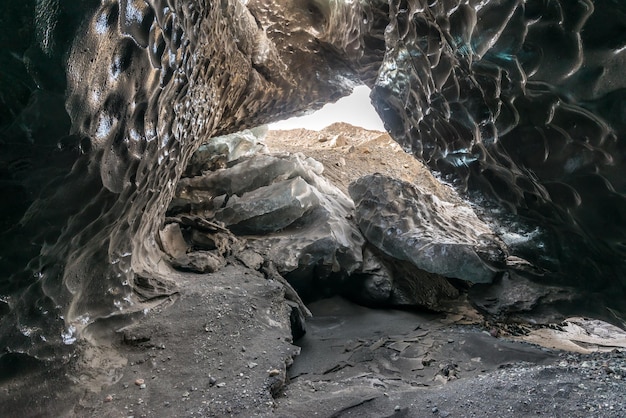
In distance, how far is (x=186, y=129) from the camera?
2.65m

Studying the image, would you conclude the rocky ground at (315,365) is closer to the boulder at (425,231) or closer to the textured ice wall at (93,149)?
the textured ice wall at (93,149)

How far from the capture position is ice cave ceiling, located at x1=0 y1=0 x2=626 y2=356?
1.44 meters

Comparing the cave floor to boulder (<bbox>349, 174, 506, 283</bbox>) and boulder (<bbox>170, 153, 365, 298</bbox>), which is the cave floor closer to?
boulder (<bbox>349, 174, 506, 283</bbox>)

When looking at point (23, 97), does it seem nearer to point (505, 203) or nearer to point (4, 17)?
point (4, 17)

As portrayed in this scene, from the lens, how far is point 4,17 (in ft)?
4.02

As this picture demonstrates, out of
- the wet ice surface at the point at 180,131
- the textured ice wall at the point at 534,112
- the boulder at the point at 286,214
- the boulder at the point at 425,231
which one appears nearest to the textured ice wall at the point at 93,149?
the wet ice surface at the point at 180,131

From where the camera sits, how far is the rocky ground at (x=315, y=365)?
1.71m

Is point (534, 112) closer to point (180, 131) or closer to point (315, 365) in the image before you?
point (315, 365)

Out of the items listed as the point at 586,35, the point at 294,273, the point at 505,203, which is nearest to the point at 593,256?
the point at 505,203

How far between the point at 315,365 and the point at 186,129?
5.52ft

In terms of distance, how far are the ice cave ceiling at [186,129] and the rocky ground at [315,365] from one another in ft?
0.81

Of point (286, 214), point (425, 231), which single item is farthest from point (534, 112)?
point (286, 214)

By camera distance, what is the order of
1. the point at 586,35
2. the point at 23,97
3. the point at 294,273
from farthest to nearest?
the point at 294,273, the point at 586,35, the point at 23,97

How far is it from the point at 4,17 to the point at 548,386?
2.42 metres
